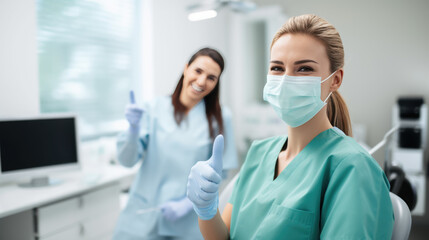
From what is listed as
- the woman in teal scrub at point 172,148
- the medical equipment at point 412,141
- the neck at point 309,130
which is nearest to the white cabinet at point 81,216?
the woman in teal scrub at point 172,148

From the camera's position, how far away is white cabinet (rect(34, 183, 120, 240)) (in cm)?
163

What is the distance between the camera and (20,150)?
1.77 meters

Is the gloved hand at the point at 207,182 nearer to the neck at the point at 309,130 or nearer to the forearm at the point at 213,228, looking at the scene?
the forearm at the point at 213,228

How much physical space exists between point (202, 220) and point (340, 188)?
378 mm

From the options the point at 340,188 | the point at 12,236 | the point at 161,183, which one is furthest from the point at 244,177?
the point at 12,236

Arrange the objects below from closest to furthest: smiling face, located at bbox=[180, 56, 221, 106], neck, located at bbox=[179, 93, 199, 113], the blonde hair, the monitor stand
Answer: the blonde hair, smiling face, located at bbox=[180, 56, 221, 106], neck, located at bbox=[179, 93, 199, 113], the monitor stand

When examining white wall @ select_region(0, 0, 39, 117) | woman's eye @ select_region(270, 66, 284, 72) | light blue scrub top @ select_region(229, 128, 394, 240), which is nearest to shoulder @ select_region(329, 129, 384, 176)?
light blue scrub top @ select_region(229, 128, 394, 240)

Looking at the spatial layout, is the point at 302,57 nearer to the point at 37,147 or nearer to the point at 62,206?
the point at 62,206

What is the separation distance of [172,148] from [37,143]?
2.90 feet

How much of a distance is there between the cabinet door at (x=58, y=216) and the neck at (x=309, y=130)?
1372 millimetres

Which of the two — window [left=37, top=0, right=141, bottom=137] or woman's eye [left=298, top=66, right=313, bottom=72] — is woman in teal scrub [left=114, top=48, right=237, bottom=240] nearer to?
woman's eye [left=298, top=66, right=313, bottom=72]

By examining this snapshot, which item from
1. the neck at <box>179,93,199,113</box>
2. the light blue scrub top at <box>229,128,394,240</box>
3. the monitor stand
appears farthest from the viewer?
the monitor stand

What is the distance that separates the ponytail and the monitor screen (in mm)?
1624

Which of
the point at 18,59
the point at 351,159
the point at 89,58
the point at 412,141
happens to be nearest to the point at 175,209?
the point at 351,159
